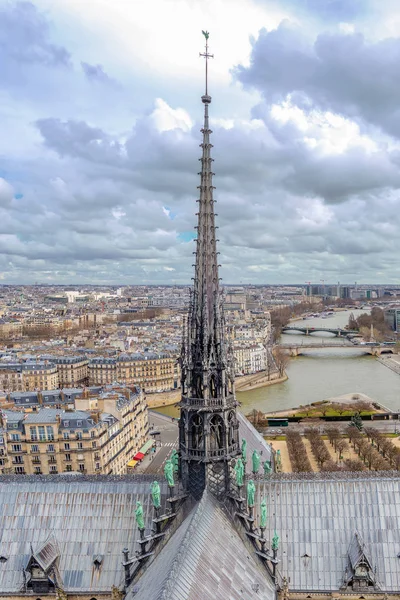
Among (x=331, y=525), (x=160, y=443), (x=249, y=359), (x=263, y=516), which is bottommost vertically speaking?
(x=160, y=443)

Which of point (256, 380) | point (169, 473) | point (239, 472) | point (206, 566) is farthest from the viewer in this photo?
point (256, 380)

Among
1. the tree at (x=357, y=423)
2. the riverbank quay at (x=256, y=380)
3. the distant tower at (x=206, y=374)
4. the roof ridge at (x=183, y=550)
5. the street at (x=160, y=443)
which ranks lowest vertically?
the street at (x=160, y=443)

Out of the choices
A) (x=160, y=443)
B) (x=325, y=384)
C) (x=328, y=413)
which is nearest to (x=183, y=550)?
(x=160, y=443)

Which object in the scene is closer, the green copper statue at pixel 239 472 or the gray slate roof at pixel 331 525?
the green copper statue at pixel 239 472

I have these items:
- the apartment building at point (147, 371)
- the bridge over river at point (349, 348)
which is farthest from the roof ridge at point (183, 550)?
the bridge over river at point (349, 348)

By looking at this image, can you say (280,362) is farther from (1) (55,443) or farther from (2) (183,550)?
(2) (183,550)

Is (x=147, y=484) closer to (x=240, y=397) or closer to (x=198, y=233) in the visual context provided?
(x=198, y=233)

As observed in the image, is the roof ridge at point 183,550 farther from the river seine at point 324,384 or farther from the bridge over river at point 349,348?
the bridge over river at point 349,348
